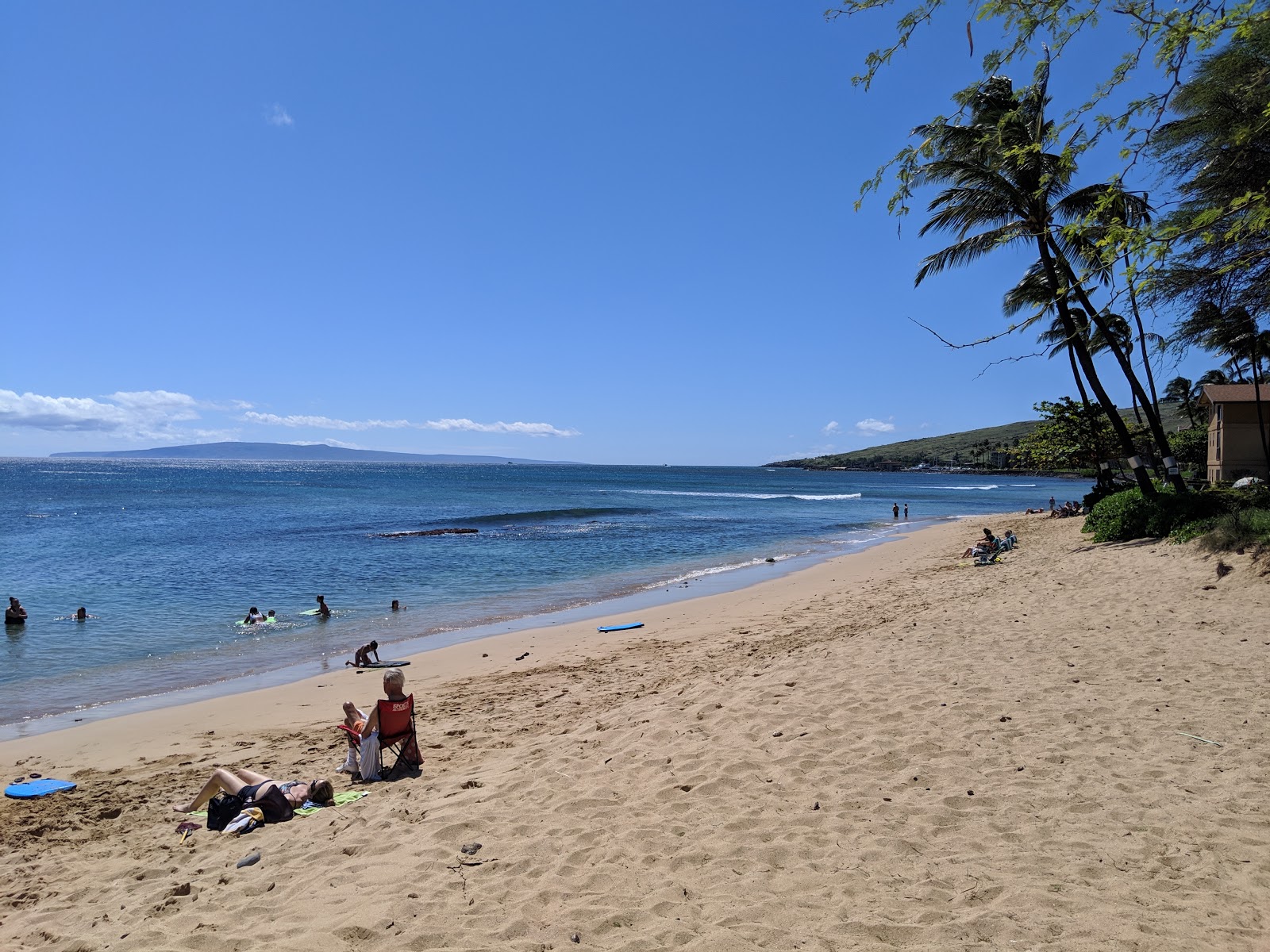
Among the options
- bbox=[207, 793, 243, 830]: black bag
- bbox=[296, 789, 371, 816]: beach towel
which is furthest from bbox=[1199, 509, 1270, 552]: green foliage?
bbox=[207, 793, 243, 830]: black bag

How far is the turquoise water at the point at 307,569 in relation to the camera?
12.4m

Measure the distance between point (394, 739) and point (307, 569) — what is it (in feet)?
61.0

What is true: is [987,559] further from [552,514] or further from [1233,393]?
[552,514]

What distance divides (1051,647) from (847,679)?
8.48 feet

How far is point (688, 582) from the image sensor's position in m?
20.1

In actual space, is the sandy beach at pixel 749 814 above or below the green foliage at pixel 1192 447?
below

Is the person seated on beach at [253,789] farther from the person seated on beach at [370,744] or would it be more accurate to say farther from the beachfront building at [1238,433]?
the beachfront building at [1238,433]

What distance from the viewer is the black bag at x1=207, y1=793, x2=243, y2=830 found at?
5.34 meters

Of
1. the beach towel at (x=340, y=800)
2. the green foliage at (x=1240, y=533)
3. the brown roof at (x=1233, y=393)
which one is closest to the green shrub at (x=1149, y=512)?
the green foliage at (x=1240, y=533)

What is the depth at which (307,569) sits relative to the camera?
22984 millimetres

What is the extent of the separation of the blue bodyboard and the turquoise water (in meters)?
3.57

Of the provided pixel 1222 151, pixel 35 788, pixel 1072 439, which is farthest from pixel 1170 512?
pixel 35 788

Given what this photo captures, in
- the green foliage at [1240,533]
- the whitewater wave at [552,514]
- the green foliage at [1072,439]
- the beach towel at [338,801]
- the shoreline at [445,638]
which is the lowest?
the shoreline at [445,638]

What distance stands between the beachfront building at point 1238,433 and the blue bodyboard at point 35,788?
37.0 m
